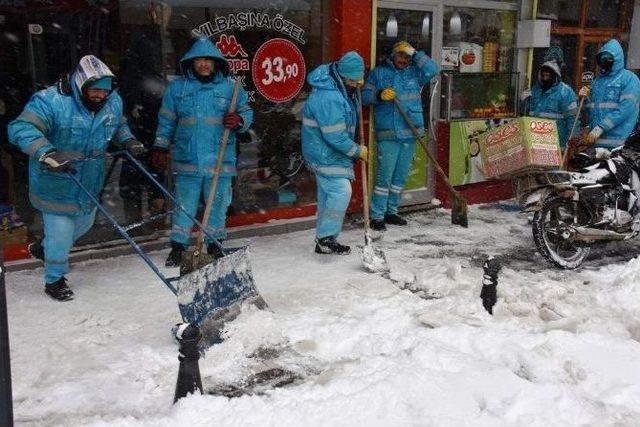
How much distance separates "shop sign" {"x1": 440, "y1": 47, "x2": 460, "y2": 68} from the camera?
8.53m

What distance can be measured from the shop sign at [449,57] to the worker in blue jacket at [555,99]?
109 centimetres

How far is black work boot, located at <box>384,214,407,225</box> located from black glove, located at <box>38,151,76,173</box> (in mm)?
4255

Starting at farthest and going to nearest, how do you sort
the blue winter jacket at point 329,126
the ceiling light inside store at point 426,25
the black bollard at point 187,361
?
the ceiling light inside store at point 426,25 → the blue winter jacket at point 329,126 → the black bollard at point 187,361

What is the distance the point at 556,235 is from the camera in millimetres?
6316

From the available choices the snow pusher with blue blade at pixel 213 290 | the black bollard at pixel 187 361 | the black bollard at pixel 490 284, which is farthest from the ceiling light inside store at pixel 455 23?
the black bollard at pixel 187 361

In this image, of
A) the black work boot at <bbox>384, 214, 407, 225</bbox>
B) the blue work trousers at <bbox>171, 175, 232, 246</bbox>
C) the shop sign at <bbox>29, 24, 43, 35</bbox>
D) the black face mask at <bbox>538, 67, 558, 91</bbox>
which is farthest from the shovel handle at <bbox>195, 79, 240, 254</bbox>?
the black face mask at <bbox>538, 67, 558, 91</bbox>

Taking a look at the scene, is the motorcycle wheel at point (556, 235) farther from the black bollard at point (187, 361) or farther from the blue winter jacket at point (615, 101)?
the black bollard at point (187, 361)

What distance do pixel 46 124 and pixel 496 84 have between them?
6.19m

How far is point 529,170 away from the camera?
6289mm

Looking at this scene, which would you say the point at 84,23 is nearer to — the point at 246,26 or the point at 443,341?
the point at 246,26

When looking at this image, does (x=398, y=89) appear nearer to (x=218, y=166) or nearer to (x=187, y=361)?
(x=218, y=166)

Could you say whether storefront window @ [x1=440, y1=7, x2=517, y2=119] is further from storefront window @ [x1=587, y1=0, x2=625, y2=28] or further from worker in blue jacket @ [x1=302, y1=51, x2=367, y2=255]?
worker in blue jacket @ [x1=302, y1=51, x2=367, y2=255]

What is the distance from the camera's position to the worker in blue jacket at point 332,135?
612 centimetres

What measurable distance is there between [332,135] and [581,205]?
260cm
